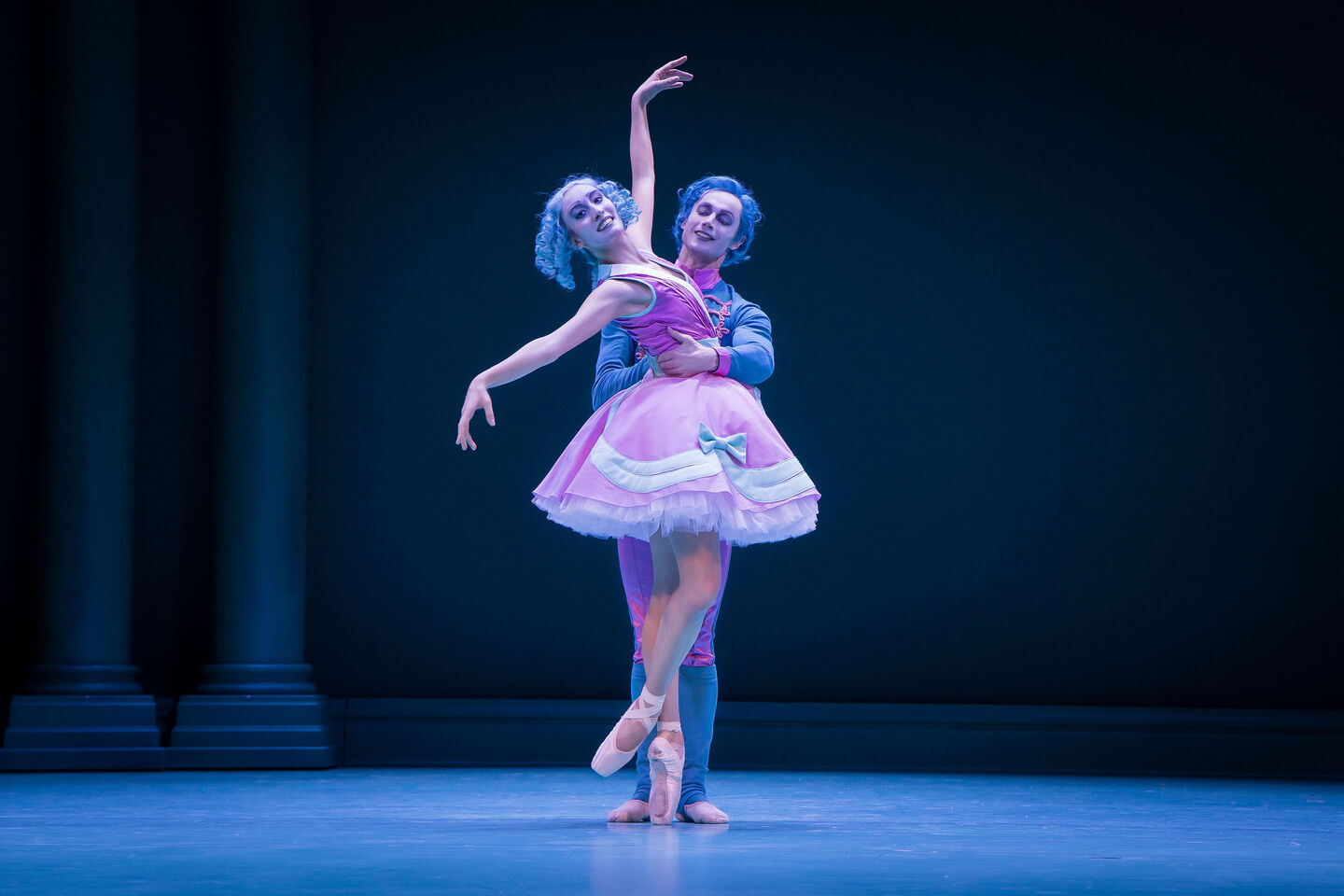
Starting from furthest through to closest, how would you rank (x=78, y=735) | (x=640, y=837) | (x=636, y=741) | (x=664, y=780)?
(x=78, y=735), (x=664, y=780), (x=636, y=741), (x=640, y=837)

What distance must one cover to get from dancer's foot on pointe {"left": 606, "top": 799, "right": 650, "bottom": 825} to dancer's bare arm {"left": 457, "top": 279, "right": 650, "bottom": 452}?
888 millimetres

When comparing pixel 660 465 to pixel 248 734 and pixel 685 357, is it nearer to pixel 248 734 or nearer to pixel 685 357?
pixel 685 357

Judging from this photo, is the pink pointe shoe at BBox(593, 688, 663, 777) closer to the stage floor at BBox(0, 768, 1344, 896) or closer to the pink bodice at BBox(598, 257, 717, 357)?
the stage floor at BBox(0, 768, 1344, 896)

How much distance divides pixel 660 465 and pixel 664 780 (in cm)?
70

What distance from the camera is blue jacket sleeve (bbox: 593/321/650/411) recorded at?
12.3 feet

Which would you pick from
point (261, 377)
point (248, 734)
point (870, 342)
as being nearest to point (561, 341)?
point (261, 377)

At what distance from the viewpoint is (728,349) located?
3545mm

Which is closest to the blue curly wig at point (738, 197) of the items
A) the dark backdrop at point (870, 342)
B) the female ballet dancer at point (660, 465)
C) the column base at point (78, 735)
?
the female ballet dancer at point (660, 465)

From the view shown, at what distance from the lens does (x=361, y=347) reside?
Result: 557 cm

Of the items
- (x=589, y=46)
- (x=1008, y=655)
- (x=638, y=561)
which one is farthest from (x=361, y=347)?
(x=1008, y=655)

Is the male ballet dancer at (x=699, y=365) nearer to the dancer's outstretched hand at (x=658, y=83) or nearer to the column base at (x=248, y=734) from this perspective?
the dancer's outstretched hand at (x=658, y=83)

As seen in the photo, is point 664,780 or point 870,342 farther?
point 870,342

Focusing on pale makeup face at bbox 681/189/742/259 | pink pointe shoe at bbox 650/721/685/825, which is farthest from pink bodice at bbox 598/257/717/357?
pink pointe shoe at bbox 650/721/685/825

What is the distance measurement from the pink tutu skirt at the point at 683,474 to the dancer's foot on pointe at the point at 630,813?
63 cm
